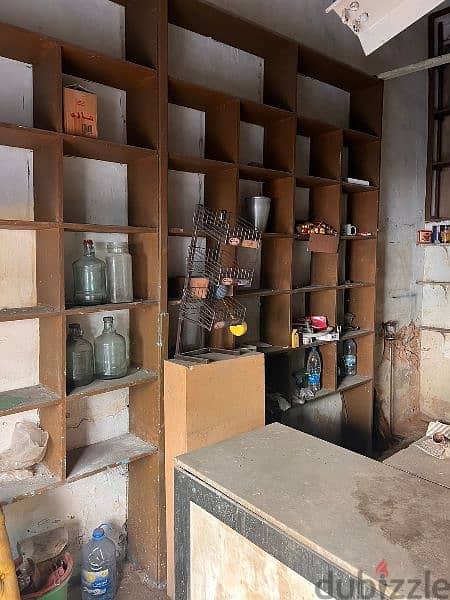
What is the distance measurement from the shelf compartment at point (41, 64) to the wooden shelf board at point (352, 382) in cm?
206

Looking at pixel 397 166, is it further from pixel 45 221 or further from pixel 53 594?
pixel 53 594

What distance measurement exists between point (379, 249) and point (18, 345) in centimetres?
251

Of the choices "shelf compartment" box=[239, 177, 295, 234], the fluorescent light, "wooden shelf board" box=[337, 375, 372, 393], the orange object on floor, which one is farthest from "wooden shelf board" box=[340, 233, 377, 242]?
the orange object on floor

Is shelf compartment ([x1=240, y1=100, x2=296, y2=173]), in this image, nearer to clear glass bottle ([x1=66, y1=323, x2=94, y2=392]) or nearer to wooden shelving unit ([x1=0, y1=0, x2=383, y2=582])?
wooden shelving unit ([x1=0, y1=0, x2=383, y2=582])

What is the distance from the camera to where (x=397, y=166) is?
3418mm

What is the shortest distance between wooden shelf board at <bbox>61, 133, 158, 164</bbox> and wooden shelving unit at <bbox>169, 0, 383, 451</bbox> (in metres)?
0.16

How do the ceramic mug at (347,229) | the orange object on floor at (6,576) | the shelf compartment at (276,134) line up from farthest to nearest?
the ceramic mug at (347,229) → the shelf compartment at (276,134) → the orange object on floor at (6,576)

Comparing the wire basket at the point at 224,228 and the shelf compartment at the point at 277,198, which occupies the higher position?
the shelf compartment at the point at 277,198

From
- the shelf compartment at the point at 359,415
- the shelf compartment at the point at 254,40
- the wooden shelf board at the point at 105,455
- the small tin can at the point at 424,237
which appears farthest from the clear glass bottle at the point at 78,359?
the small tin can at the point at 424,237

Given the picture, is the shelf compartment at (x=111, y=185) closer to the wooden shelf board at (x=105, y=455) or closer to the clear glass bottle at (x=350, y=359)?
the wooden shelf board at (x=105, y=455)

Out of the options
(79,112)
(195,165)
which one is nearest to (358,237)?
(195,165)

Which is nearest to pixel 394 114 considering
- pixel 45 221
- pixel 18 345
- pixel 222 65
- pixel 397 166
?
pixel 397 166

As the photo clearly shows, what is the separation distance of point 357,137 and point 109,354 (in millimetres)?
1891

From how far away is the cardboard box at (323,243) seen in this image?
2547 millimetres
